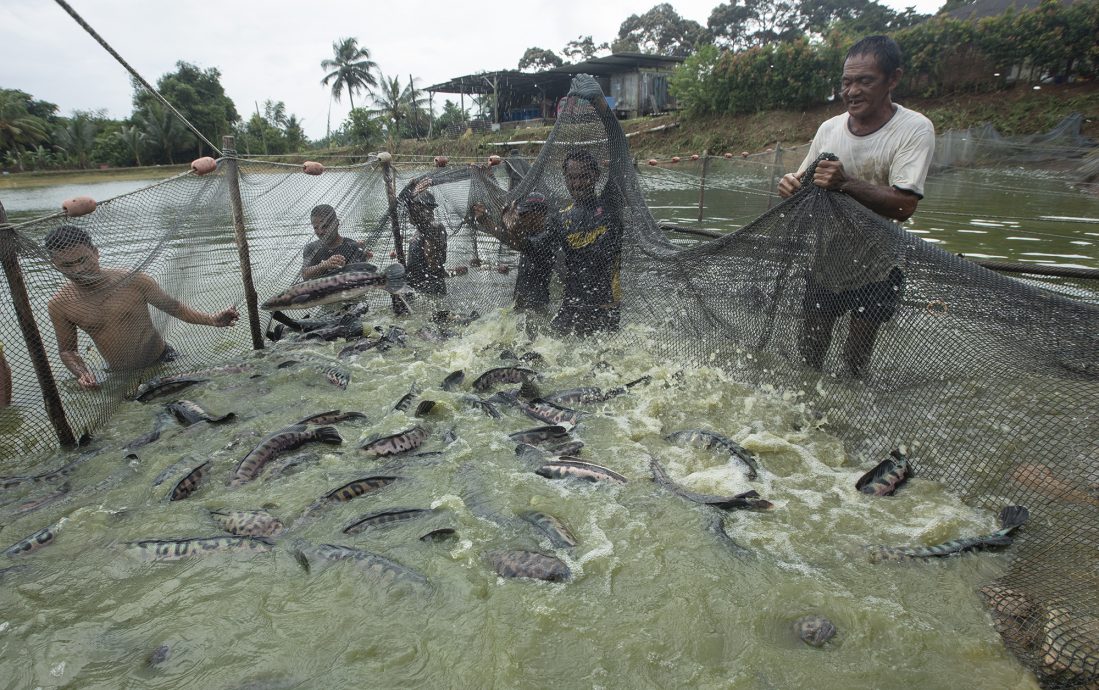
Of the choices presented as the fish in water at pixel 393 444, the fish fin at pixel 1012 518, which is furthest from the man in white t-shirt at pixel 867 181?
the fish in water at pixel 393 444

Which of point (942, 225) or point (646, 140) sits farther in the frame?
point (646, 140)

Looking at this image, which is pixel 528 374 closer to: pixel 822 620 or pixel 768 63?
pixel 822 620

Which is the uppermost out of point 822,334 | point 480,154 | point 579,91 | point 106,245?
point 480,154

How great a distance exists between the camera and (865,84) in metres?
3.70

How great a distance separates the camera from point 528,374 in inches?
216

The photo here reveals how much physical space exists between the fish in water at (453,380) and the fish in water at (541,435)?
1.26m

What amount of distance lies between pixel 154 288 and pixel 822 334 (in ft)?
19.7

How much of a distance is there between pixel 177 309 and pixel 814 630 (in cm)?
625

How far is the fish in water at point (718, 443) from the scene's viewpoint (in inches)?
→ 150

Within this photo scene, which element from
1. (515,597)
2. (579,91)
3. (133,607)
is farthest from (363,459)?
(579,91)

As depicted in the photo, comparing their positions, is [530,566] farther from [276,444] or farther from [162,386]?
[162,386]

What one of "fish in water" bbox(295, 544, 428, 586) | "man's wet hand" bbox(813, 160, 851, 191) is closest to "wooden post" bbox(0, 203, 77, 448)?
"fish in water" bbox(295, 544, 428, 586)

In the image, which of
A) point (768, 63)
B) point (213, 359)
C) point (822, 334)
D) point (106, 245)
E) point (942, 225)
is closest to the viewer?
point (822, 334)

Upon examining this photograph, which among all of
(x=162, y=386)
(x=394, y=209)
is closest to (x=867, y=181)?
(x=394, y=209)
